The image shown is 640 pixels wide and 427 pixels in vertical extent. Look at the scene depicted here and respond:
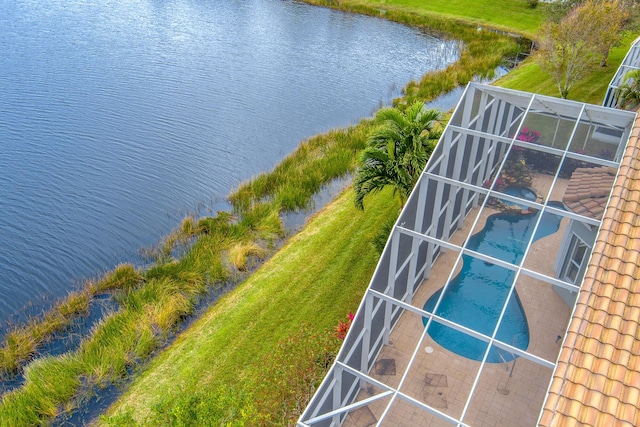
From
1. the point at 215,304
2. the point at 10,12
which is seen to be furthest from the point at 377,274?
the point at 10,12

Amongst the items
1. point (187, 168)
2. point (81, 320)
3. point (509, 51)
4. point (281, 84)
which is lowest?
point (81, 320)

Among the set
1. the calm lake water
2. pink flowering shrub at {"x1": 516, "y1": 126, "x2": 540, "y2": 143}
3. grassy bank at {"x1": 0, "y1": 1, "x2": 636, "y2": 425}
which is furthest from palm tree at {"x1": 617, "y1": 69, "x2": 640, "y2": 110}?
the calm lake water

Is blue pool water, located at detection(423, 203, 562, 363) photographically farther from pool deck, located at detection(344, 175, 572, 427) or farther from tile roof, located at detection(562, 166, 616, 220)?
tile roof, located at detection(562, 166, 616, 220)

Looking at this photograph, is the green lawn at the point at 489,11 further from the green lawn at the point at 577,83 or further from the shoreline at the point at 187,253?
the shoreline at the point at 187,253

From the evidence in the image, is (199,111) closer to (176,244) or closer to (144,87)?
(144,87)

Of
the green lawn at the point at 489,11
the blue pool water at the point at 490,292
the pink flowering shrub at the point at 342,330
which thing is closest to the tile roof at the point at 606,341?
the blue pool water at the point at 490,292
